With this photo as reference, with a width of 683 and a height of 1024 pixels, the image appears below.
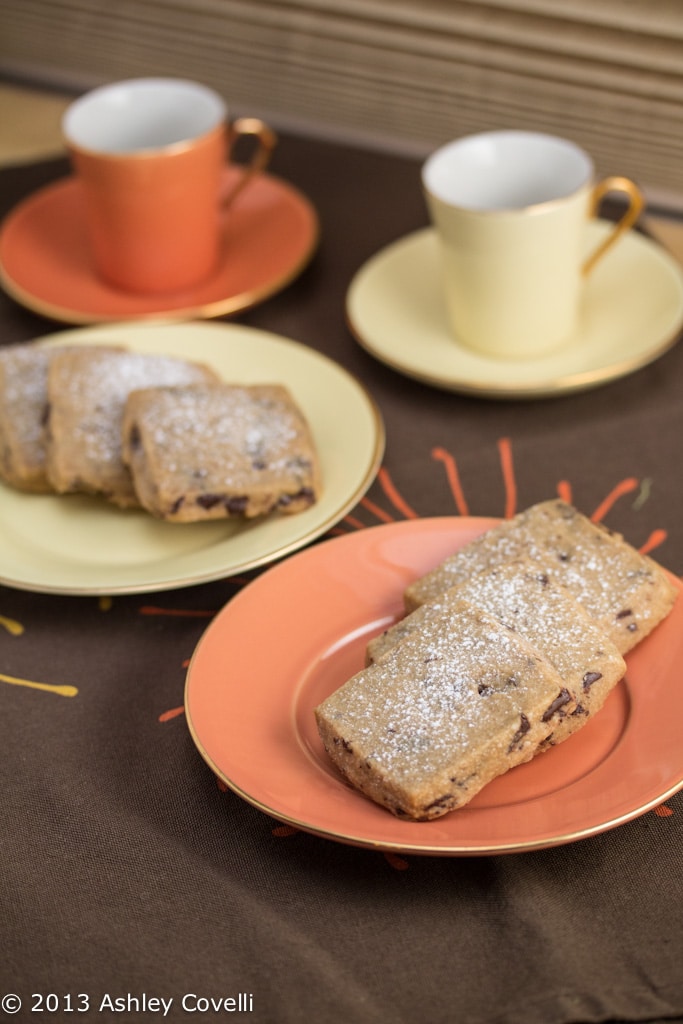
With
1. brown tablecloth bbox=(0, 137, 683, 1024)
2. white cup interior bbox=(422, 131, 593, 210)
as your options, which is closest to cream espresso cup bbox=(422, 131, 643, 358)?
white cup interior bbox=(422, 131, 593, 210)

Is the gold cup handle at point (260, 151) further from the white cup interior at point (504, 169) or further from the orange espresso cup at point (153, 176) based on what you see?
the white cup interior at point (504, 169)

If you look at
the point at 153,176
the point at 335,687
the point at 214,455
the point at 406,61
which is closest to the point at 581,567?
the point at 335,687

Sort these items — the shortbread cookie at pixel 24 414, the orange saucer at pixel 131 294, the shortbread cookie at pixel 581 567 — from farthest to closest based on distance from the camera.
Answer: the orange saucer at pixel 131 294
the shortbread cookie at pixel 24 414
the shortbread cookie at pixel 581 567

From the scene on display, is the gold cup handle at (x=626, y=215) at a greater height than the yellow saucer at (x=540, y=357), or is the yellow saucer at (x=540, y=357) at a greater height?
the gold cup handle at (x=626, y=215)

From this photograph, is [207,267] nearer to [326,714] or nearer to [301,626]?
[301,626]

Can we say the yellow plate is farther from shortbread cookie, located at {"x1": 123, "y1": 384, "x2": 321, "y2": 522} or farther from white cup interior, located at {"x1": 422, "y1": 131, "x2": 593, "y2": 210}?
white cup interior, located at {"x1": 422, "y1": 131, "x2": 593, "y2": 210}

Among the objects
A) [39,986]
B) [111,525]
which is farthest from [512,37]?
[39,986]

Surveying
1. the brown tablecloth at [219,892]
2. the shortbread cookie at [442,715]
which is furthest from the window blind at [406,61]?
the shortbread cookie at [442,715]
